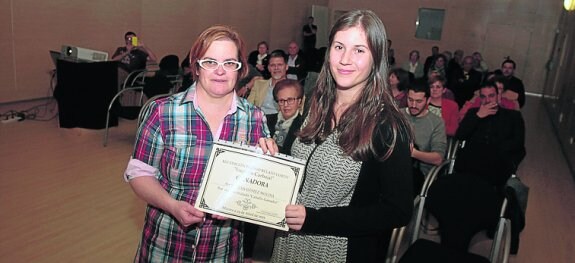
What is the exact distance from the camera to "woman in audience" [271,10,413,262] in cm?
133

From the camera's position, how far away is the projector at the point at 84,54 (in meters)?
6.16

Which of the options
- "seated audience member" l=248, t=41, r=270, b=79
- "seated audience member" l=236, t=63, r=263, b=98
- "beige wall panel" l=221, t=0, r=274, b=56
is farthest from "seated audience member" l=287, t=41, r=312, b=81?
"beige wall panel" l=221, t=0, r=274, b=56

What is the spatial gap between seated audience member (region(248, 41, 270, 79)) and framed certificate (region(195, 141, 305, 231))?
7.27m

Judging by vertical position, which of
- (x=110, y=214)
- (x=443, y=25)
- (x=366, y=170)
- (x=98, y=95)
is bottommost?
(x=110, y=214)

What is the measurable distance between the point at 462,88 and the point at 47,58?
287 inches

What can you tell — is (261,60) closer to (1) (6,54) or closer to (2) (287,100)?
(1) (6,54)

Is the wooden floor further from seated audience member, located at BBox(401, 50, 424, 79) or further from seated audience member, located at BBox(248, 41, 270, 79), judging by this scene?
seated audience member, located at BBox(401, 50, 424, 79)

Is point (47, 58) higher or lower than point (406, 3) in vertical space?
lower

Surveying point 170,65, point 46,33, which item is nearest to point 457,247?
point 170,65

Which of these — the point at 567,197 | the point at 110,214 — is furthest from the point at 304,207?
the point at 567,197

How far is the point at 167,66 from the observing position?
24.5 feet

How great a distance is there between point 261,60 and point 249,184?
317 inches

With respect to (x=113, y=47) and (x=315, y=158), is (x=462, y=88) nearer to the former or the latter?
(x=113, y=47)

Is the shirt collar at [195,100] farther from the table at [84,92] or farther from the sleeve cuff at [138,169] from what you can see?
the table at [84,92]
